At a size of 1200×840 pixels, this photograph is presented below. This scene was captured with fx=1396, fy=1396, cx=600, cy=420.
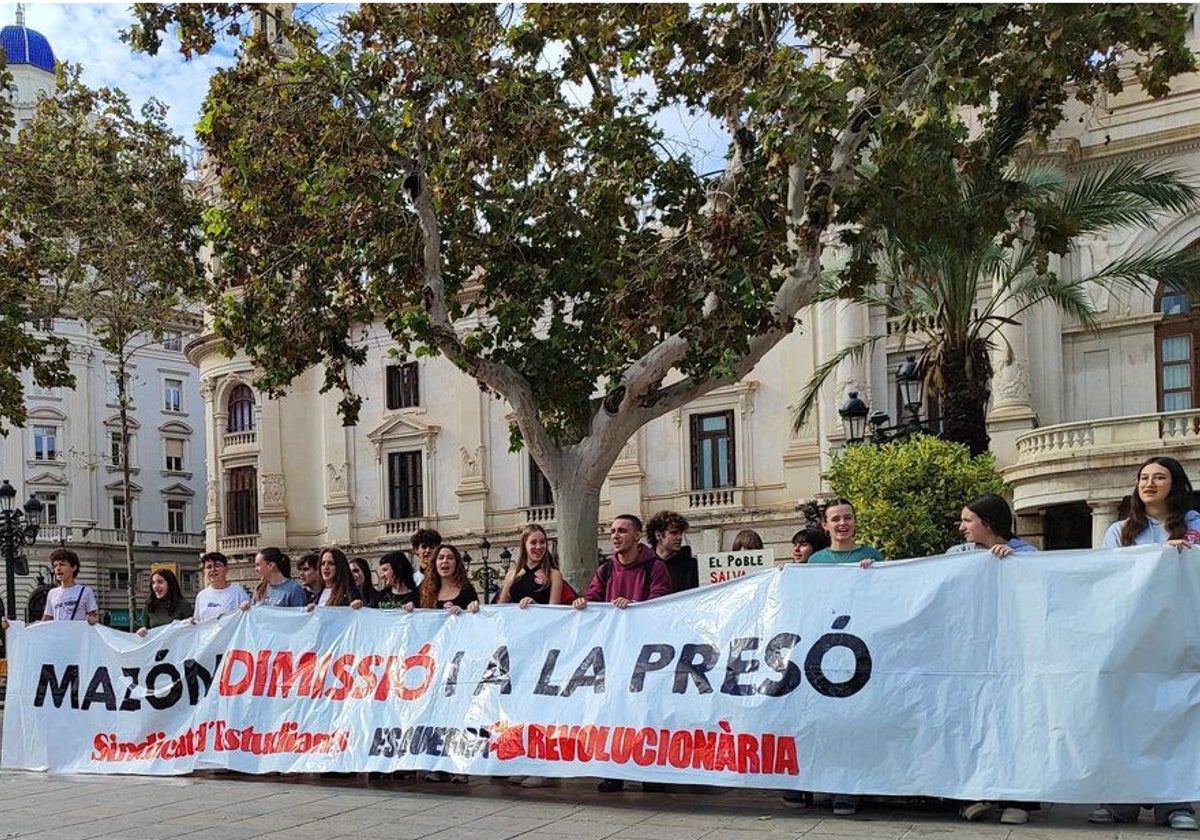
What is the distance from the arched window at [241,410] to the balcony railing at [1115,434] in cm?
2956

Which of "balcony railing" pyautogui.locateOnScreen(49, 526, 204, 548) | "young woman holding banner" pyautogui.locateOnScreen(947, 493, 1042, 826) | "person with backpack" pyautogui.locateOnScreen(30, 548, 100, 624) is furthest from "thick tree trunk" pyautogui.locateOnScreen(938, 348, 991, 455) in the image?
"balcony railing" pyautogui.locateOnScreen(49, 526, 204, 548)

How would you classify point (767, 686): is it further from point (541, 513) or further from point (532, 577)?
point (541, 513)

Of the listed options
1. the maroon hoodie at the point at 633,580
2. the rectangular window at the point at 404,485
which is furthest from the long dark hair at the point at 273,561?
the rectangular window at the point at 404,485

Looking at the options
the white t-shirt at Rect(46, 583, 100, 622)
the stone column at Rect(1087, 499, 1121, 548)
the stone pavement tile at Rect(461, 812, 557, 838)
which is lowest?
the stone pavement tile at Rect(461, 812, 557, 838)

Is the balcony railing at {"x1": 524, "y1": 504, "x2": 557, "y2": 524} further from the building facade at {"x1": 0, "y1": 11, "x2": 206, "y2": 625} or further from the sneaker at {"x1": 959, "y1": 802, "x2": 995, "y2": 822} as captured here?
the sneaker at {"x1": 959, "y1": 802, "x2": 995, "y2": 822}

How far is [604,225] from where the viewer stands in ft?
44.1

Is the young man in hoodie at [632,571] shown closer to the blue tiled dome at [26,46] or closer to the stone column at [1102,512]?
the stone column at [1102,512]

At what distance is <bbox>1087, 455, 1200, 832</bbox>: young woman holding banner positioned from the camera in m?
7.29

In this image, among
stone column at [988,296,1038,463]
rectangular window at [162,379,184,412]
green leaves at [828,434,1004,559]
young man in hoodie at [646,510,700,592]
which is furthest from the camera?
rectangular window at [162,379,184,412]

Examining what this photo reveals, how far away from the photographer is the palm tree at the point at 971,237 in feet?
41.3

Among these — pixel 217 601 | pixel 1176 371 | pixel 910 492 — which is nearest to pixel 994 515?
pixel 217 601

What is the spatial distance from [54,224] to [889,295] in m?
13.7

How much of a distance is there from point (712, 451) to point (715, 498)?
5.34ft

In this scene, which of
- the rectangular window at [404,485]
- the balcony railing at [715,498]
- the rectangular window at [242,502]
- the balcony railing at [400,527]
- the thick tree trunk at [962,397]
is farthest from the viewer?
the rectangular window at [242,502]
